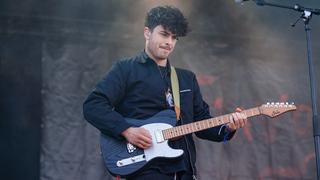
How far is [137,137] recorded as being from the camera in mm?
3533

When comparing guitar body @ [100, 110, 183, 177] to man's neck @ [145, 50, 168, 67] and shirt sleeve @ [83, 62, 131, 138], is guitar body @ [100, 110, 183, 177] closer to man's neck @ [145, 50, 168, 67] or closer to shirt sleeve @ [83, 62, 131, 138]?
shirt sleeve @ [83, 62, 131, 138]

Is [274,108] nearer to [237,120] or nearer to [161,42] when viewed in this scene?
[237,120]

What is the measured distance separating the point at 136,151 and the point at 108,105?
0.33 meters

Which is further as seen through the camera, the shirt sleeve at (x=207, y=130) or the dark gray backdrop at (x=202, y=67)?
the dark gray backdrop at (x=202, y=67)

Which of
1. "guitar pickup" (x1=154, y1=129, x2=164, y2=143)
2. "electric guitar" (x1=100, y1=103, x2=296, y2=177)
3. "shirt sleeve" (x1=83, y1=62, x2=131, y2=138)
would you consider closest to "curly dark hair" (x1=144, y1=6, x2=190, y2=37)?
"shirt sleeve" (x1=83, y1=62, x2=131, y2=138)

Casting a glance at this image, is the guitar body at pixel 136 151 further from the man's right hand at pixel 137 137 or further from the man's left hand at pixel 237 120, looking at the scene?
the man's left hand at pixel 237 120

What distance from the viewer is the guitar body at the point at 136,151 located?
3.51 metres

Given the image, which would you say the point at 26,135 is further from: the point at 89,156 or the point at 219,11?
the point at 219,11

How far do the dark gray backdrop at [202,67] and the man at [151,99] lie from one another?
1.43 metres

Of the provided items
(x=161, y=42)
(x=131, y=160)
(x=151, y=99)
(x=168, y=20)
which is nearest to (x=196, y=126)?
(x=151, y=99)

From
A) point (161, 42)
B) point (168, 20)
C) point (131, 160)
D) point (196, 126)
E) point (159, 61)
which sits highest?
point (168, 20)

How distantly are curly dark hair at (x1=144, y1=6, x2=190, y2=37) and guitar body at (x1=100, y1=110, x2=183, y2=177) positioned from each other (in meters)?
0.54

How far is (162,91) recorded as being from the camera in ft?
12.1

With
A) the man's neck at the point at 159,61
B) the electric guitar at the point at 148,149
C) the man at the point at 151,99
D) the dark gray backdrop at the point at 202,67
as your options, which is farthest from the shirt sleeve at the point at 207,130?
the dark gray backdrop at the point at 202,67
